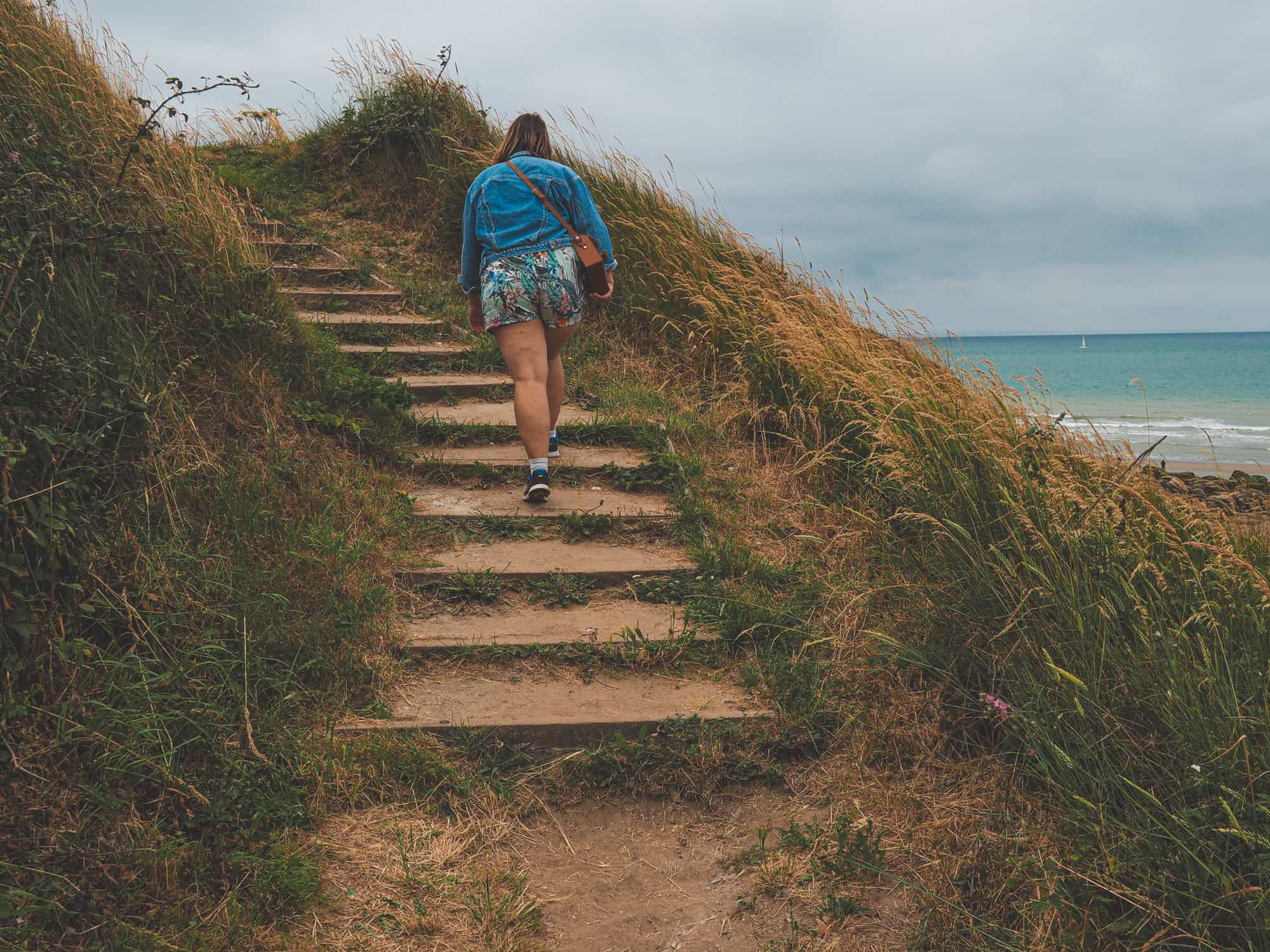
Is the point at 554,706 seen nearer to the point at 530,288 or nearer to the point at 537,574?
the point at 537,574

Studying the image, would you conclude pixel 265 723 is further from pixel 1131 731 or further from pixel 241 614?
pixel 1131 731

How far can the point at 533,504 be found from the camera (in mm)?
5457

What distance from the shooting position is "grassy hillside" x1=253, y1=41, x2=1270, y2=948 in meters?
2.40

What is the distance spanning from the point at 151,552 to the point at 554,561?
6.57 ft

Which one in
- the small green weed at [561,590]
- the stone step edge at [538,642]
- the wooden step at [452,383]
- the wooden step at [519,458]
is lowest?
the stone step edge at [538,642]

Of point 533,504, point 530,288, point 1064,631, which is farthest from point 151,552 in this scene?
point 1064,631

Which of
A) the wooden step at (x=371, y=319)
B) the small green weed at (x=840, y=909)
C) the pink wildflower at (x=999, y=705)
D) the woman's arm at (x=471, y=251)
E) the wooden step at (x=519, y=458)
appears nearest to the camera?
the small green weed at (x=840, y=909)

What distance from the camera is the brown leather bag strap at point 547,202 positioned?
16.9 feet

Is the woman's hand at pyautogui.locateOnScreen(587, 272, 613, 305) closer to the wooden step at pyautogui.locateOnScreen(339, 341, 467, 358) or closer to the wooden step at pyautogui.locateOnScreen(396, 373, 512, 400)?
the wooden step at pyautogui.locateOnScreen(396, 373, 512, 400)

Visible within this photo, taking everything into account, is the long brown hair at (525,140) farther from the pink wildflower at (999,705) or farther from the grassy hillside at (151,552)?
the pink wildflower at (999,705)

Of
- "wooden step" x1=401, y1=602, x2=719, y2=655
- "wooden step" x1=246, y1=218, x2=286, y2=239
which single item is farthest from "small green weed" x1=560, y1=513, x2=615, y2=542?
"wooden step" x1=246, y1=218, x2=286, y2=239

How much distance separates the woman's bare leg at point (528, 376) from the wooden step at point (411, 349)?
83.0 inches

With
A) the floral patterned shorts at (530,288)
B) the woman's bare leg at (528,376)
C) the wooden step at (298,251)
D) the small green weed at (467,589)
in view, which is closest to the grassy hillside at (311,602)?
the small green weed at (467,589)

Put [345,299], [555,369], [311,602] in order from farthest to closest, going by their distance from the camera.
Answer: [345,299]
[555,369]
[311,602]
